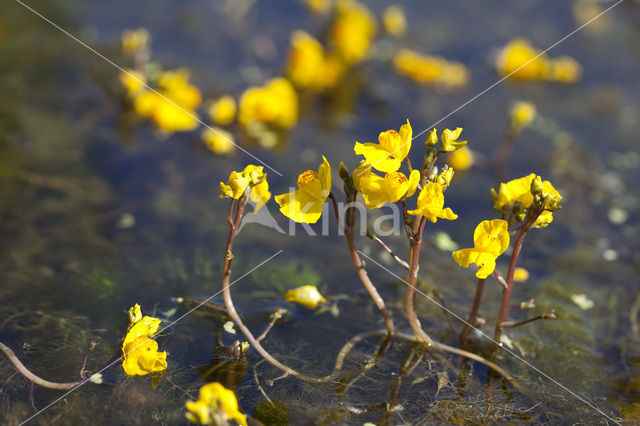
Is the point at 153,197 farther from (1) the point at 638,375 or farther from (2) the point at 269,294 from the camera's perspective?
(1) the point at 638,375

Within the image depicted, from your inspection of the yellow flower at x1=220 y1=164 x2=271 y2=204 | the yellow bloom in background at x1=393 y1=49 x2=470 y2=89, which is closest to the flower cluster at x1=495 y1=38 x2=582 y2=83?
the yellow bloom in background at x1=393 y1=49 x2=470 y2=89

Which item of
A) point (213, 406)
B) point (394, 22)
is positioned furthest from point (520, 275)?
point (394, 22)

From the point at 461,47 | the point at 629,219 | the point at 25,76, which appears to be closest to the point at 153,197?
the point at 25,76

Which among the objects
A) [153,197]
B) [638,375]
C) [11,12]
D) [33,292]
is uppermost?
[11,12]

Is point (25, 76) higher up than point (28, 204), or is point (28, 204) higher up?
point (25, 76)

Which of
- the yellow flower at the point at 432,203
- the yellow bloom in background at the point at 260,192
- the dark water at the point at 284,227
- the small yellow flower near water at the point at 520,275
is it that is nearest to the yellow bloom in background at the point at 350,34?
the dark water at the point at 284,227

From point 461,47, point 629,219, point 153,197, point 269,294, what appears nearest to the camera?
point 269,294

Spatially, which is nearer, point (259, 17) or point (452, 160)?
point (452, 160)

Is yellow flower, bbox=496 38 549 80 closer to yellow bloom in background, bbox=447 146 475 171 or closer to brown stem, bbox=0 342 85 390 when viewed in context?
yellow bloom in background, bbox=447 146 475 171
